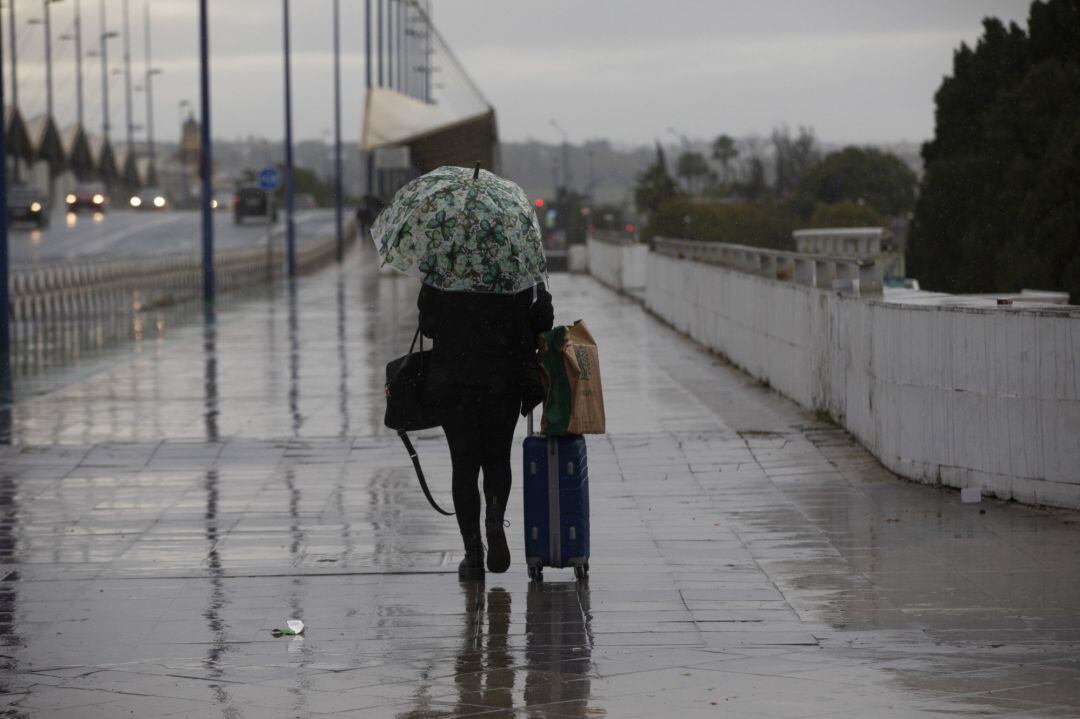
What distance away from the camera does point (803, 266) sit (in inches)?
665

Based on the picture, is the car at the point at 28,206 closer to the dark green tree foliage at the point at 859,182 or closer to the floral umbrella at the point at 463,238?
the dark green tree foliage at the point at 859,182

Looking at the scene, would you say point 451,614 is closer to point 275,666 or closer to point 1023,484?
point 275,666

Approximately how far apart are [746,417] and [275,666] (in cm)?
902

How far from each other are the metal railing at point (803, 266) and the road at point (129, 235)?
133 ft

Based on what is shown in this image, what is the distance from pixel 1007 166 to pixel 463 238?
40.6 metres

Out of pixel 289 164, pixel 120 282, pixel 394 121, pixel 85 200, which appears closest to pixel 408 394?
pixel 120 282

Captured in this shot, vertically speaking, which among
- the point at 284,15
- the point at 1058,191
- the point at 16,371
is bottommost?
the point at 16,371

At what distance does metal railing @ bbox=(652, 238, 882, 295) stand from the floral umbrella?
5.70 metres

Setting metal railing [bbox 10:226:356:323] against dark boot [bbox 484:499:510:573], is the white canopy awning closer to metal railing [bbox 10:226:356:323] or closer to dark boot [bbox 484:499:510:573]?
metal railing [bbox 10:226:356:323]

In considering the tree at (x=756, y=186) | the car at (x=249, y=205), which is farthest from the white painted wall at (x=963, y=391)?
the tree at (x=756, y=186)

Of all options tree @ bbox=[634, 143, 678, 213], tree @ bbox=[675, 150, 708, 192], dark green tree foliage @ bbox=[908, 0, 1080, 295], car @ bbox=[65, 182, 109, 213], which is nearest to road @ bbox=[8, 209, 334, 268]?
car @ bbox=[65, 182, 109, 213]

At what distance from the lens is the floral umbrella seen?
26.3 feet

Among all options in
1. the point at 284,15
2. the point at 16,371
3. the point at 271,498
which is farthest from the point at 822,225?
the point at 271,498

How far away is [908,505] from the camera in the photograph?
10.3 m
